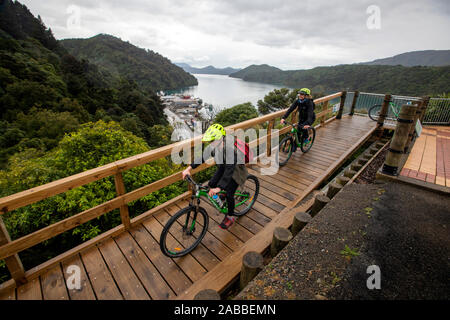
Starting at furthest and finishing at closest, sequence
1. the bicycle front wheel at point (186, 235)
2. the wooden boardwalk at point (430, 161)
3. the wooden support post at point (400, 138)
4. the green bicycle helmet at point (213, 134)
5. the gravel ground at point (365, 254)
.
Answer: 1. the wooden boardwalk at point (430, 161)
2. the wooden support post at point (400, 138)
3. the bicycle front wheel at point (186, 235)
4. the green bicycle helmet at point (213, 134)
5. the gravel ground at point (365, 254)

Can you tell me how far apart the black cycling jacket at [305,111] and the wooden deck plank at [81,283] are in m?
5.02

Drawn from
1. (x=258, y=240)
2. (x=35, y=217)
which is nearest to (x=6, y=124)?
(x=35, y=217)

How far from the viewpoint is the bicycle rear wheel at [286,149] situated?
5.56 metres

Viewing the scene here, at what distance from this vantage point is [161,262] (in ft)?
8.84

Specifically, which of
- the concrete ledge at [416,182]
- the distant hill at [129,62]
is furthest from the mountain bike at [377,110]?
the distant hill at [129,62]

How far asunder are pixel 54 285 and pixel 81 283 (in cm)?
28

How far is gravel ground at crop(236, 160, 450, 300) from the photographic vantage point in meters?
1.99

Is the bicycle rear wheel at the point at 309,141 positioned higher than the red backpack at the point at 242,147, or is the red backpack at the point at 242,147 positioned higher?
the red backpack at the point at 242,147

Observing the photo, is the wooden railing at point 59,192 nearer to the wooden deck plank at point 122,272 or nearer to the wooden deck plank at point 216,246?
the wooden deck plank at point 122,272

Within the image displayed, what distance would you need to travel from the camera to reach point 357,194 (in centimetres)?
364

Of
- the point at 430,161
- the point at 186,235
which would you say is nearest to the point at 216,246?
the point at 186,235

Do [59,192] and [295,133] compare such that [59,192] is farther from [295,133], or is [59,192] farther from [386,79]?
[386,79]
